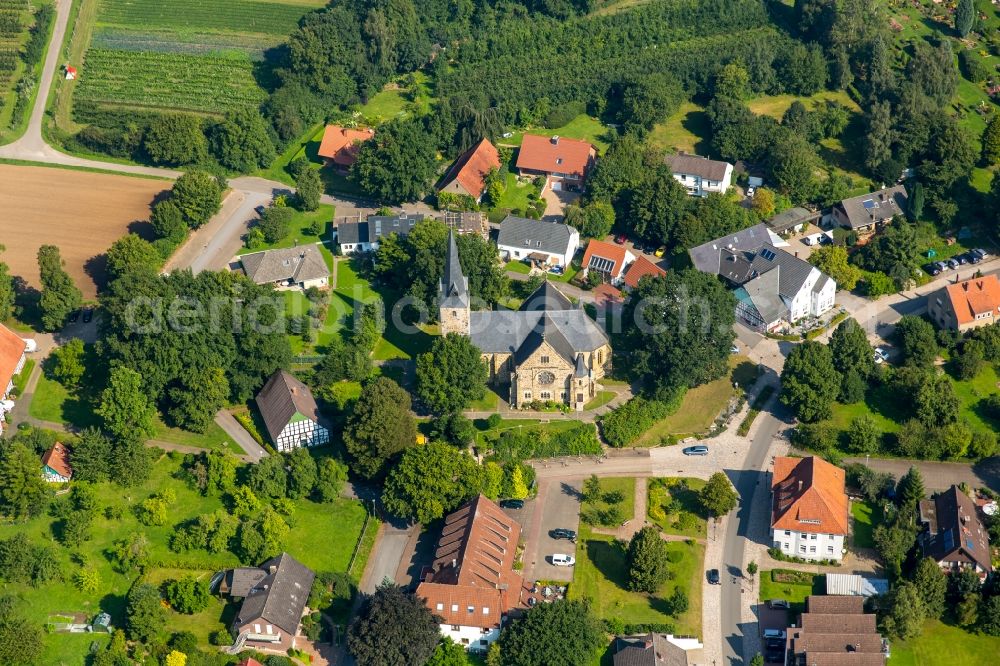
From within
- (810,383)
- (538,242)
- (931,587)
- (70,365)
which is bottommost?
(931,587)

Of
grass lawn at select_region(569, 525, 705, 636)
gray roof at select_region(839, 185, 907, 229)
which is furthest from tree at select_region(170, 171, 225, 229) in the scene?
gray roof at select_region(839, 185, 907, 229)

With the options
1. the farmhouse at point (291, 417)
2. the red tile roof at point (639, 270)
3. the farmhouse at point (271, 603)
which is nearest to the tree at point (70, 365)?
the farmhouse at point (291, 417)

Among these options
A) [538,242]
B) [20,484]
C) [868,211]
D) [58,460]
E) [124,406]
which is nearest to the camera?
[20,484]

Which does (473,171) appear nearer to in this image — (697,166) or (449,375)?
(697,166)

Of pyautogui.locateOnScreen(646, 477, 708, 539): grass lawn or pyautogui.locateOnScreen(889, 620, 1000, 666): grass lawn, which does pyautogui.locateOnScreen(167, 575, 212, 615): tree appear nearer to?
pyautogui.locateOnScreen(646, 477, 708, 539): grass lawn

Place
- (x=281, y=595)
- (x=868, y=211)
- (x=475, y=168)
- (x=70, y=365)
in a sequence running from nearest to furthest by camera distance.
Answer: (x=281, y=595)
(x=70, y=365)
(x=868, y=211)
(x=475, y=168)

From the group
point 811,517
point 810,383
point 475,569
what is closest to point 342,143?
point 810,383

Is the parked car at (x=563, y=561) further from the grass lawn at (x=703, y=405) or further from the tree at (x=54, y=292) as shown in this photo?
the tree at (x=54, y=292)
